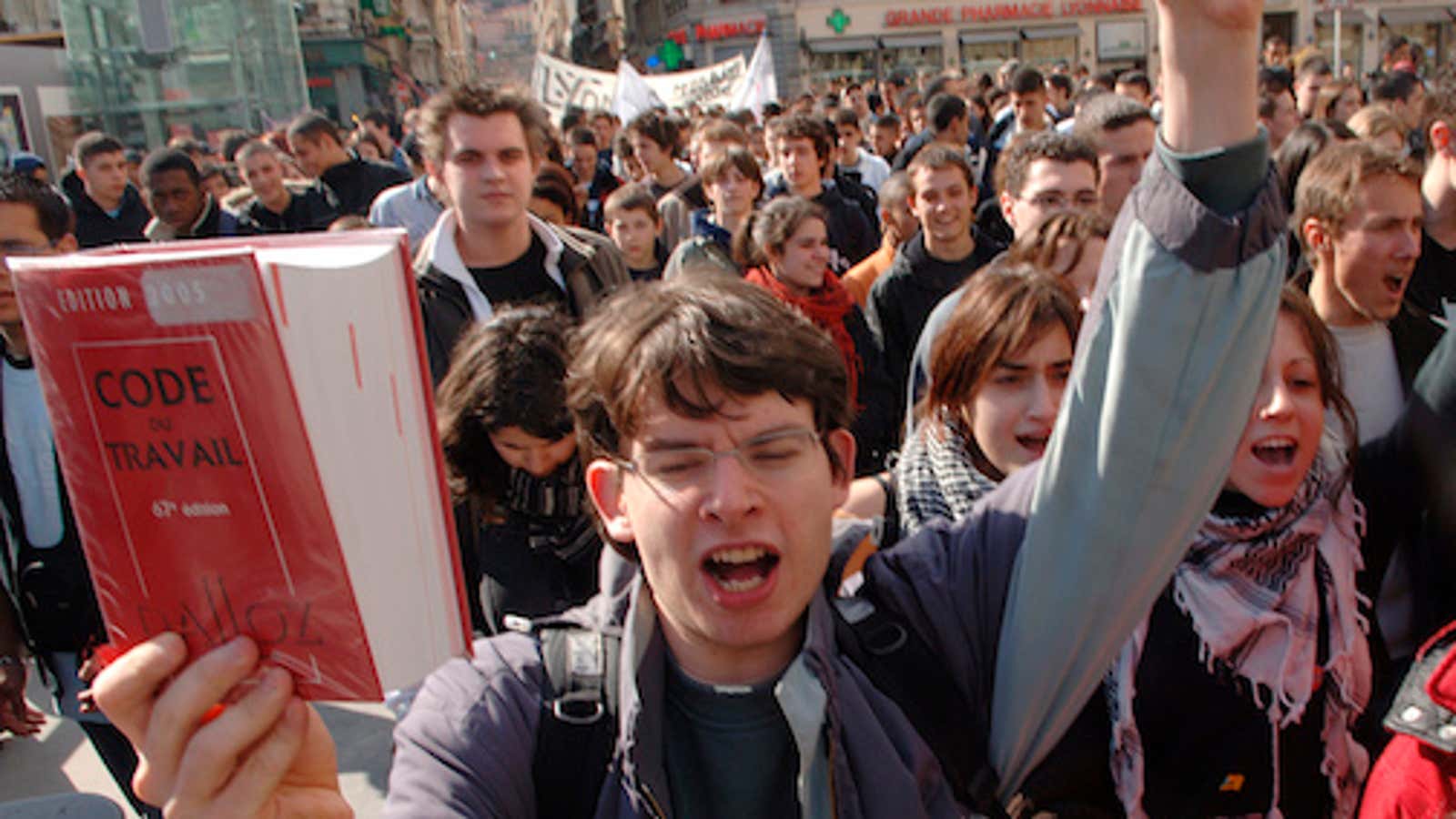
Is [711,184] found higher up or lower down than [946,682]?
higher up

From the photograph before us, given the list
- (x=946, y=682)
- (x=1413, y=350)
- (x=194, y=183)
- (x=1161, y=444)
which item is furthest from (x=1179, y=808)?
(x=194, y=183)

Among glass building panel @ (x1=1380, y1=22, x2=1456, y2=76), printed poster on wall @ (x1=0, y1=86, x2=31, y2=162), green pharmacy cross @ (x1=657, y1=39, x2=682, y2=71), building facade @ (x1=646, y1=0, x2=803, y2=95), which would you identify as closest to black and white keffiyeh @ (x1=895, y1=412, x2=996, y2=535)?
printed poster on wall @ (x1=0, y1=86, x2=31, y2=162)

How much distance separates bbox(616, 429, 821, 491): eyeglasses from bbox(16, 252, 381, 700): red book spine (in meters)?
0.40

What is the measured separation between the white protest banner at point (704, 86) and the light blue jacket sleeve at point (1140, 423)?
12.5 m

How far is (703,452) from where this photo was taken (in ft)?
4.32

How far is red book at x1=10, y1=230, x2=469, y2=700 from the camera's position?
1.02 metres

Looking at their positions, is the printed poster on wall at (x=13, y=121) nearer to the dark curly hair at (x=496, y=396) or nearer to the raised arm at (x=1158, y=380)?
the dark curly hair at (x=496, y=396)

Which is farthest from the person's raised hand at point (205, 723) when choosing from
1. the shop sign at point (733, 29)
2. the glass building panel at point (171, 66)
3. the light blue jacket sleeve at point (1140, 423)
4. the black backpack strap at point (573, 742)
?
the shop sign at point (733, 29)

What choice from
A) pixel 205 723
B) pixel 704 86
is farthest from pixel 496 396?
pixel 704 86

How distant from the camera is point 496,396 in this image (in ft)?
8.18

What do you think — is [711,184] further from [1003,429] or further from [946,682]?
[946,682]

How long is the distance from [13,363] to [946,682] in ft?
8.05

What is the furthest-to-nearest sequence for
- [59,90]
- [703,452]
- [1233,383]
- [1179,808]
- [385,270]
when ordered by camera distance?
[59,90]
[1179,808]
[703,452]
[1233,383]
[385,270]

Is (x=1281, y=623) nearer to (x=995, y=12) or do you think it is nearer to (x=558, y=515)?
(x=558, y=515)
